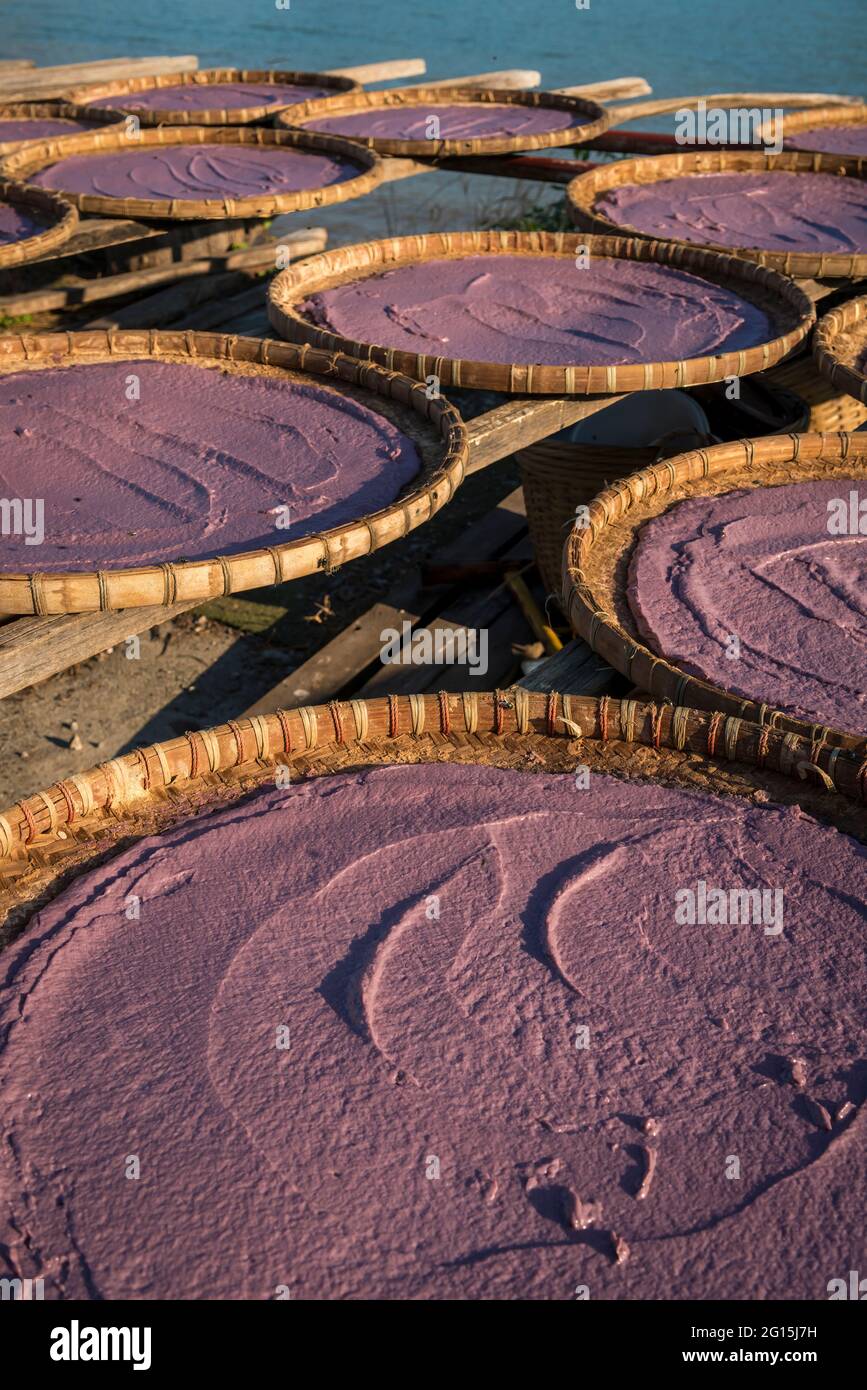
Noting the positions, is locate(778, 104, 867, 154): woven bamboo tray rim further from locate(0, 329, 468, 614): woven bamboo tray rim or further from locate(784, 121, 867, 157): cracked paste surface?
locate(0, 329, 468, 614): woven bamboo tray rim

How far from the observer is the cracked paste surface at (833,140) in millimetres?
5824

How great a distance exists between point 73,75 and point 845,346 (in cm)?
538

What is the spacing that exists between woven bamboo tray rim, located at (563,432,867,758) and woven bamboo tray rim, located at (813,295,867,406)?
0.27 metres

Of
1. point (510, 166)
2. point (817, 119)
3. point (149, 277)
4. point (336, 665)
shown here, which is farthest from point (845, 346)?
point (149, 277)

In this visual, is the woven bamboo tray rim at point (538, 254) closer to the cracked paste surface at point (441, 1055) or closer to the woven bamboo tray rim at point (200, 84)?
the cracked paste surface at point (441, 1055)

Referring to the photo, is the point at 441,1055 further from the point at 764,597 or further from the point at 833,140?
the point at 833,140

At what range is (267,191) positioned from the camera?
4.81 m

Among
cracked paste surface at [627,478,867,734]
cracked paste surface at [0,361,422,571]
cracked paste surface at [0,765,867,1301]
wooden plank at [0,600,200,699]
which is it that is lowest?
cracked paste surface at [0,765,867,1301]

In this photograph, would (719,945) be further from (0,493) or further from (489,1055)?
(0,493)

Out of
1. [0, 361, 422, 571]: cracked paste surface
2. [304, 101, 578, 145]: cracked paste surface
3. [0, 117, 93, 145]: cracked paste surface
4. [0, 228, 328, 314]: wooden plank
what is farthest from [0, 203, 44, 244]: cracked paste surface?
[304, 101, 578, 145]: cracked paste surface

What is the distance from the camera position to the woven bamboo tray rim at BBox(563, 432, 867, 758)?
7.09ft

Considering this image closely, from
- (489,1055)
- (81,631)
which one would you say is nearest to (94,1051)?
(489,1055)

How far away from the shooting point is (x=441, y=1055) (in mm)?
1568

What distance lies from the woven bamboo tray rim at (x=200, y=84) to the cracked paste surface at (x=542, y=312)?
94.0 inches
